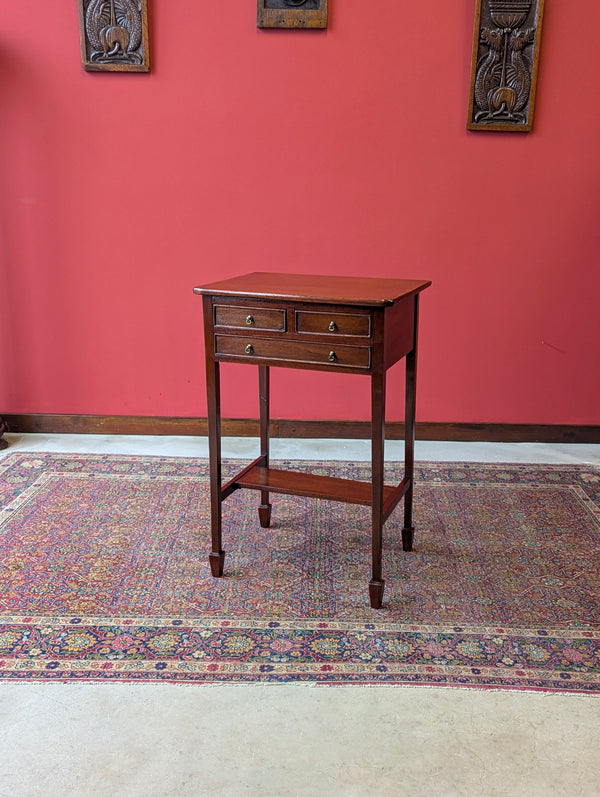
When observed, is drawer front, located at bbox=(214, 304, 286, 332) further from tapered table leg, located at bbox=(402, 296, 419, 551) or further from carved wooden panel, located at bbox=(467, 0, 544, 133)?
carved wooden panel, located at bbox=(467, 0, 544, 133)

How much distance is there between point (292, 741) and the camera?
1.89m

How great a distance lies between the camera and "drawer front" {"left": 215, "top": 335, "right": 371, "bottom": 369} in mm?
2324

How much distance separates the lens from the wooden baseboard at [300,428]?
414cm

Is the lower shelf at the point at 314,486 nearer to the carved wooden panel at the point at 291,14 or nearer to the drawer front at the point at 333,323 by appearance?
the drawer front at the point at 333,323

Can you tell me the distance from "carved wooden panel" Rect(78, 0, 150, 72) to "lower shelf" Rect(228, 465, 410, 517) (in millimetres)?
2300

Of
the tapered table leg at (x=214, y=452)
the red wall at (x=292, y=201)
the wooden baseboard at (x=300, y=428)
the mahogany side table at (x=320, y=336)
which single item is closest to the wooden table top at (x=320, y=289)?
the mahogany side table at (x=320, y=336)

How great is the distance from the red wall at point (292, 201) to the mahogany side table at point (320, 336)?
1.37 meters

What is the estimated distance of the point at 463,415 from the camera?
4.16 m

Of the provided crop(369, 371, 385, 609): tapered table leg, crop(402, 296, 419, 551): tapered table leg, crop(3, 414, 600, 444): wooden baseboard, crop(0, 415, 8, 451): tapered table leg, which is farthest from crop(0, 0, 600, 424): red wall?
crop(369, 371, 385, 609): tapered table leg

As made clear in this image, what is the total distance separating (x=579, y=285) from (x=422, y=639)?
242cm

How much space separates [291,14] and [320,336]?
2.20 meters

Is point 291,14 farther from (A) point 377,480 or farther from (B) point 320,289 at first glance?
(A) point 377,480

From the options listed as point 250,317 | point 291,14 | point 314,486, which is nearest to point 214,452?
point 314,486

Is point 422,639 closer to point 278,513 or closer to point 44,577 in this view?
point 278,513
